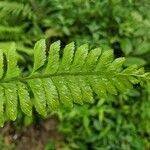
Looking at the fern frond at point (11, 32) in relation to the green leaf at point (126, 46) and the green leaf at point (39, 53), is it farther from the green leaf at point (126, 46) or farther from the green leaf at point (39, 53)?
the green leaf at point (39, 53)

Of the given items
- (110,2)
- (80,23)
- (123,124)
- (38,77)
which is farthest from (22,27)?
(38,77)

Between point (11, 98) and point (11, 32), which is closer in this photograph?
point (11, 98)

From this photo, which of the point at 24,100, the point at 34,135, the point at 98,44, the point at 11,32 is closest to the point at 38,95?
the point at 24,100

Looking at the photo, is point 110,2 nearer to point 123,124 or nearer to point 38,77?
point 123,124

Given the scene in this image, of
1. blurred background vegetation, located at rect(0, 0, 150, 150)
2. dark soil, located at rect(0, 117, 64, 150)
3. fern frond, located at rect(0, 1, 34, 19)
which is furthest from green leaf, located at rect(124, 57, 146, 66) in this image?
fern frond, located at rect(0, 1, 34, 19)

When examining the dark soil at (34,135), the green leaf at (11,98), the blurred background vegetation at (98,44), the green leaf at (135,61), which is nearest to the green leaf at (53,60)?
the green leaf at (11,98)

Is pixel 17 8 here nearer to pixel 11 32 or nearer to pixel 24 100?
pixel 11 32
